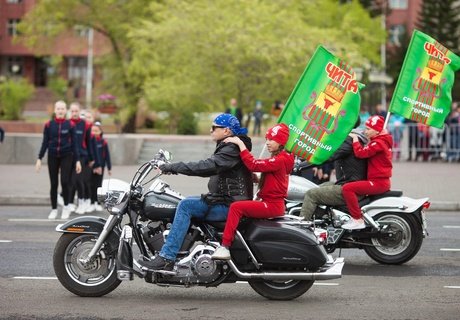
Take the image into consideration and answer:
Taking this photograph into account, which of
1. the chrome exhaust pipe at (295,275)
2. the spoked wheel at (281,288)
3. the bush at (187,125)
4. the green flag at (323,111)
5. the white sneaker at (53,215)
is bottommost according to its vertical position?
the bush at (187,125)

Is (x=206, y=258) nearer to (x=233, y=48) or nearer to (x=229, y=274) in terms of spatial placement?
(x=229, y=274)

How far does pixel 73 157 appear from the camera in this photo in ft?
57.1

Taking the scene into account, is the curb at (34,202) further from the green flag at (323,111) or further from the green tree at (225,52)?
the green tree at (225,52)

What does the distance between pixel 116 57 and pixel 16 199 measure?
32.0 metres

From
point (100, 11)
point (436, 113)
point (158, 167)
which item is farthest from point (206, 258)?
point (100, 11)

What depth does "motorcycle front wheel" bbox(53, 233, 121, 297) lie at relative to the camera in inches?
404

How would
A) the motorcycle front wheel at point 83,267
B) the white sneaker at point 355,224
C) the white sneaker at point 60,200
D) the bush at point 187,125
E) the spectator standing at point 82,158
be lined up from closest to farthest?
the motorcycle front wheel at point 83,267
the white sneaker at point 355,224
the spectator standing at point 82,158
the white sneaker at point 60,200
the bush at point 187,125

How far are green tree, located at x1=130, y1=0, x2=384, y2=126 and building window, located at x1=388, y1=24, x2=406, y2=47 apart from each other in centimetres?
4423

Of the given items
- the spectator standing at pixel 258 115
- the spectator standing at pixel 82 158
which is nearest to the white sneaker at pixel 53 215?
the spectator standing at pixel 82 158

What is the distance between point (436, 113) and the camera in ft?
46.7

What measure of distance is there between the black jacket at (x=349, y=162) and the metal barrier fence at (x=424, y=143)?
18540 millimetres

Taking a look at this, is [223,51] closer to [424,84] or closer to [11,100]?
[11,100]

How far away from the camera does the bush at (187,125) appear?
39656mm

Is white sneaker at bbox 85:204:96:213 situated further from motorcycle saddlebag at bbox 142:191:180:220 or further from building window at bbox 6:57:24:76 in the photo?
building window at bbox 6:57:24:76
